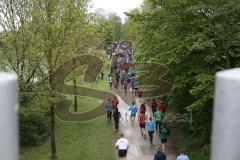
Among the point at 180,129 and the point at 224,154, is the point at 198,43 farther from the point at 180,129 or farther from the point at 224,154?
the point at 224,154

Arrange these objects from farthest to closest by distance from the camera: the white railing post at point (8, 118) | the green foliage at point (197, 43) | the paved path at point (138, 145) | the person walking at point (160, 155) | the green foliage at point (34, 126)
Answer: the green foliage at point (34, 126), the paved path at point (138, 145), the person walking at point (160, 155), the green foliage at point (197, 43), the white railing post at point (8, 118)

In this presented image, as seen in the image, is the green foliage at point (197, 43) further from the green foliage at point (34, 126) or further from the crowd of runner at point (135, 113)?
the green foliage at point (34, 126)

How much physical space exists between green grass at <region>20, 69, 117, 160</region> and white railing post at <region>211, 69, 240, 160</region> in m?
15.6

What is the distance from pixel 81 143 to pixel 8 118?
18245 millimetres

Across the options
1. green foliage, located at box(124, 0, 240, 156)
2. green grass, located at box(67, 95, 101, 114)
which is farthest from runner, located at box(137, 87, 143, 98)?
green foliage, located at box(124, 0, 240, 156)

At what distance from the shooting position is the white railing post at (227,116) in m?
2.62

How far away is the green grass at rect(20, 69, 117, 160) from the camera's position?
18.8 m

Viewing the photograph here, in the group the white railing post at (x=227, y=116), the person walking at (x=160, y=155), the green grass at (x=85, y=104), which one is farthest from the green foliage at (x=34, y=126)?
the white railing post at (x=227, y=116)

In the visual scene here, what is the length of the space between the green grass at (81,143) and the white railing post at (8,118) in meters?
15.6

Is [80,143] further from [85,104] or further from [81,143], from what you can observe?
[85,104]

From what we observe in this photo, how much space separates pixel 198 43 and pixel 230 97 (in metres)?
11.9

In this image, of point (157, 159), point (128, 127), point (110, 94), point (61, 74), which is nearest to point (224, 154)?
point (157, 159)

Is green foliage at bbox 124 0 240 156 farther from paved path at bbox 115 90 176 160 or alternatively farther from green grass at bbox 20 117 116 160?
green grass at bbox 20 117 116 160

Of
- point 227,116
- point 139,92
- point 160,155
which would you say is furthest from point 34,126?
point 227,116
